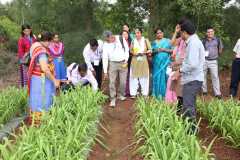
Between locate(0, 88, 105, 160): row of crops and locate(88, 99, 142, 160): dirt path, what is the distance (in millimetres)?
203

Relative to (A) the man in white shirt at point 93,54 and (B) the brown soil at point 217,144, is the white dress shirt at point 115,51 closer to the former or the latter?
(A) the man in white shirt at point 93,54

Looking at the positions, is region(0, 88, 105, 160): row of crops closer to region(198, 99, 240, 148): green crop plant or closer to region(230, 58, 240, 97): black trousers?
region(198, 99, 240, 148): green crop plant

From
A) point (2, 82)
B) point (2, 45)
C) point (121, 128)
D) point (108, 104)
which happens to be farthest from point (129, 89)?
point (2, 45)

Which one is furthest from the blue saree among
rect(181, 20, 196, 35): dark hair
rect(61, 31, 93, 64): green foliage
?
rect(61, 31, 93, 64): green foliage

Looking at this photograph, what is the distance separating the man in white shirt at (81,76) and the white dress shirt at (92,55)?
36 centimetres

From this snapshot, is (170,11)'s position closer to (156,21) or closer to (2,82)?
(156,21)

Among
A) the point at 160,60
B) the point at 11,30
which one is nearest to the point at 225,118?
the point at 160,60

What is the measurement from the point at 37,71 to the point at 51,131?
2272mm

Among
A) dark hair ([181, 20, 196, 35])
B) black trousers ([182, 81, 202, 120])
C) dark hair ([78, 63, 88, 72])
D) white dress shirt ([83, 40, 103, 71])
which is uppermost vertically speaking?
dark hair ([181, 20, 196, 35])

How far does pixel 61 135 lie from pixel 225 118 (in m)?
2.41

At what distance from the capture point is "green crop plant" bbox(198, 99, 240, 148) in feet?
20.9

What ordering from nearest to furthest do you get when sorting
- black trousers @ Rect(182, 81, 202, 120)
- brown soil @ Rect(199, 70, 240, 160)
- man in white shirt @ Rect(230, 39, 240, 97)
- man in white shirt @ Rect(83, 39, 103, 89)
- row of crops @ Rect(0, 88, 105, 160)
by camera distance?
row of crops @ Rect(0, 88, 105, 160) → brown soil @ Rect(199, 70, 240, 160) → black trousers @ Rect(182, 81, 202, 120) → man in white shirt @ Rect(83, 39, 103, 89) → man in white shirt @ Rect(230, 39, 240, 97)

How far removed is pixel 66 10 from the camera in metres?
15.6

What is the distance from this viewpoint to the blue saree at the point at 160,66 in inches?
406
